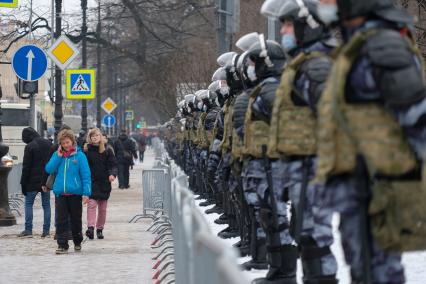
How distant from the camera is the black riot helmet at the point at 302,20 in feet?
28.4

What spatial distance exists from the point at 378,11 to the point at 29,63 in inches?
578

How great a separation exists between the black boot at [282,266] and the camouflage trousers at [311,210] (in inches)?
61.7

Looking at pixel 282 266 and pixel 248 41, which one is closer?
pixel 282 266

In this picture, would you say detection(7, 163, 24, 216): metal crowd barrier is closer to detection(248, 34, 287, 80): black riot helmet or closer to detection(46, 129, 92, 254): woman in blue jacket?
detection(46, 129, 92, 254): woman in blue jacket

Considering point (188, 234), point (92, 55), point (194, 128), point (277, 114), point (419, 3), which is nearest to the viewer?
point (188, 234)

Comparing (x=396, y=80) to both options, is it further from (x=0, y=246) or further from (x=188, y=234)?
(x=0, y=246)

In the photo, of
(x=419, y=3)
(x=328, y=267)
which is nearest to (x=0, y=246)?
(x=419, y=3)

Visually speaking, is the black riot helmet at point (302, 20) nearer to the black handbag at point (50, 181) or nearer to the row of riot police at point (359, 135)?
the row of riot police at point (359, 135)

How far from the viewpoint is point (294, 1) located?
877 centimetres

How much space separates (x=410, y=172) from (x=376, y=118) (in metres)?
0.28

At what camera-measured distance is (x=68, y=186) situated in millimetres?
15516

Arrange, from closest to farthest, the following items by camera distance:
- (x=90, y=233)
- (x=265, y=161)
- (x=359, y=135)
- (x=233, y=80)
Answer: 1. (x=359, y=135)
2. (x=265, y=161)
3. (x=233, y=80)
4. (x=90, y=233)

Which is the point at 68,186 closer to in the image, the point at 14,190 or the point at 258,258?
the point at 258,258

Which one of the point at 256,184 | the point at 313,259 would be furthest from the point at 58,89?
the point at 313,259
